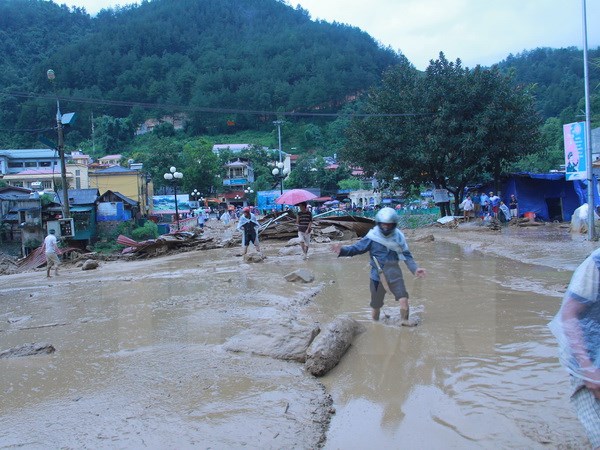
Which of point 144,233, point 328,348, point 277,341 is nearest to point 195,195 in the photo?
point 144,233

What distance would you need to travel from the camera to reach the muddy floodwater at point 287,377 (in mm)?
3520

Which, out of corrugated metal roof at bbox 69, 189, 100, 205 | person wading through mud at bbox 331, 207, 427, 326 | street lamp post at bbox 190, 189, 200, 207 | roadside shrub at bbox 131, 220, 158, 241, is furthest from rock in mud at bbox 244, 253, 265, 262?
street lamp post at bbox 190, 189, 200, 207

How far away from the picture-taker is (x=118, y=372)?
4.79 meters

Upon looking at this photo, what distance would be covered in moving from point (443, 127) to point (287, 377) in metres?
22.6

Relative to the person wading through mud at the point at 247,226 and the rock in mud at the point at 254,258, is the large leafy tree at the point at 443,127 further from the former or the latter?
the rock in mud at the point at 254,258

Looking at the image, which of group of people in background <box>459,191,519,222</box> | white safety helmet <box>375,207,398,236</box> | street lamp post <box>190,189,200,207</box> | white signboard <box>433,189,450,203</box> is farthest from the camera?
street lamp post <box>190,189,200,207</box>

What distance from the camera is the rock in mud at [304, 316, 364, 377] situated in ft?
15.3

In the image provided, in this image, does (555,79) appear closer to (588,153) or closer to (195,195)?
(195,195)

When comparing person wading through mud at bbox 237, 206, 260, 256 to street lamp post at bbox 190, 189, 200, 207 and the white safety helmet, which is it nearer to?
the white safety helmet

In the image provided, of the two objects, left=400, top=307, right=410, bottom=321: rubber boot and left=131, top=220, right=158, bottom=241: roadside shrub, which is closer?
left=400, top=307, right=410, bottom=321: rubber boot

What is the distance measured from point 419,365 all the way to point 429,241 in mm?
13734

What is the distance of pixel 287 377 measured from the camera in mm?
4516

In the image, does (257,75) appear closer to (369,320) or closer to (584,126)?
(584,126)

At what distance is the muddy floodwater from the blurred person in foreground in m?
0.85
